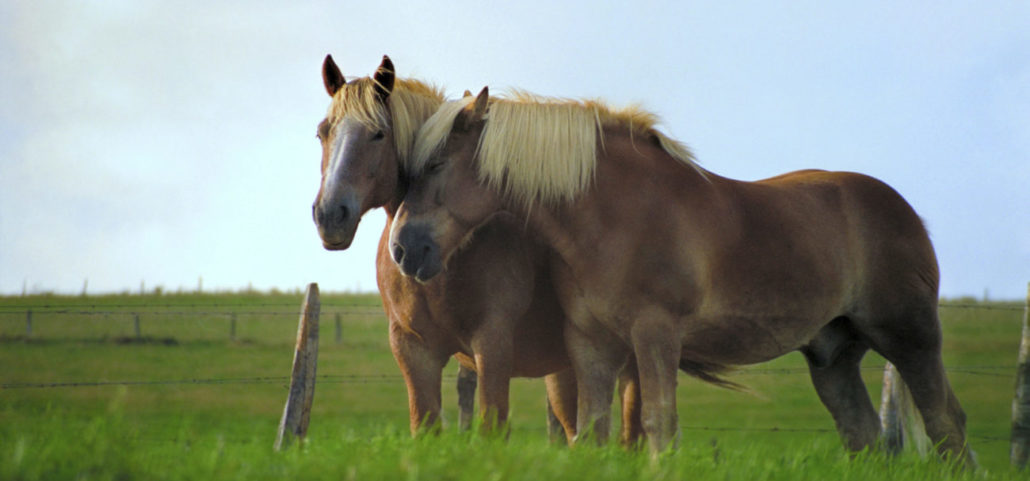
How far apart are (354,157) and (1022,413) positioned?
20.3 ft

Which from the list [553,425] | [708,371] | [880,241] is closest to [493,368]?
[553,425]

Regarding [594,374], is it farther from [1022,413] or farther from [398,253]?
[1022,413]

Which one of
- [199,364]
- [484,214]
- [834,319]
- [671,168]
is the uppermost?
[671,168]

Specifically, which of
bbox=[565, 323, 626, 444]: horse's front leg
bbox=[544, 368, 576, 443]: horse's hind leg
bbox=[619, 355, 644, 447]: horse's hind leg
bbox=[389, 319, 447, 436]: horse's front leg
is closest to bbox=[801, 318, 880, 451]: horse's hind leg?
bbox=[619, 355, 644, 447]: horse's hind leg

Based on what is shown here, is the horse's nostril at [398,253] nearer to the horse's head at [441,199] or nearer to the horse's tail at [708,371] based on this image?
the horse's head at [441,199]

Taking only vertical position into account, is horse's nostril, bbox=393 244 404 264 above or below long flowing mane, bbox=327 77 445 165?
below

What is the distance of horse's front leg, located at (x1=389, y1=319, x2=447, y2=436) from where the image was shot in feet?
14.8

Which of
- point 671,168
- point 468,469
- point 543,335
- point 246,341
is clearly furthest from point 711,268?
point 246,341

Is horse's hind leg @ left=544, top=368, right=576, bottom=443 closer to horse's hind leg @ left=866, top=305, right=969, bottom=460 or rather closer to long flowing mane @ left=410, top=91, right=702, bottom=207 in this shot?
long flowing mane @ left=410, top=91, right=702, bottom=207

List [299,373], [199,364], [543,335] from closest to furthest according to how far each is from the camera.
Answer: [543,335], [299,373], [199,364]

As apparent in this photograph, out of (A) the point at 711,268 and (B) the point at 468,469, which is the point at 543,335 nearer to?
(A) the point at 711,268

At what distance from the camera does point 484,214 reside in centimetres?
426

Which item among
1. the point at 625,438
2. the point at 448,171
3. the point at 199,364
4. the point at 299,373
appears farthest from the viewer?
the point at 199,364

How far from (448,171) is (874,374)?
53.9 feet
